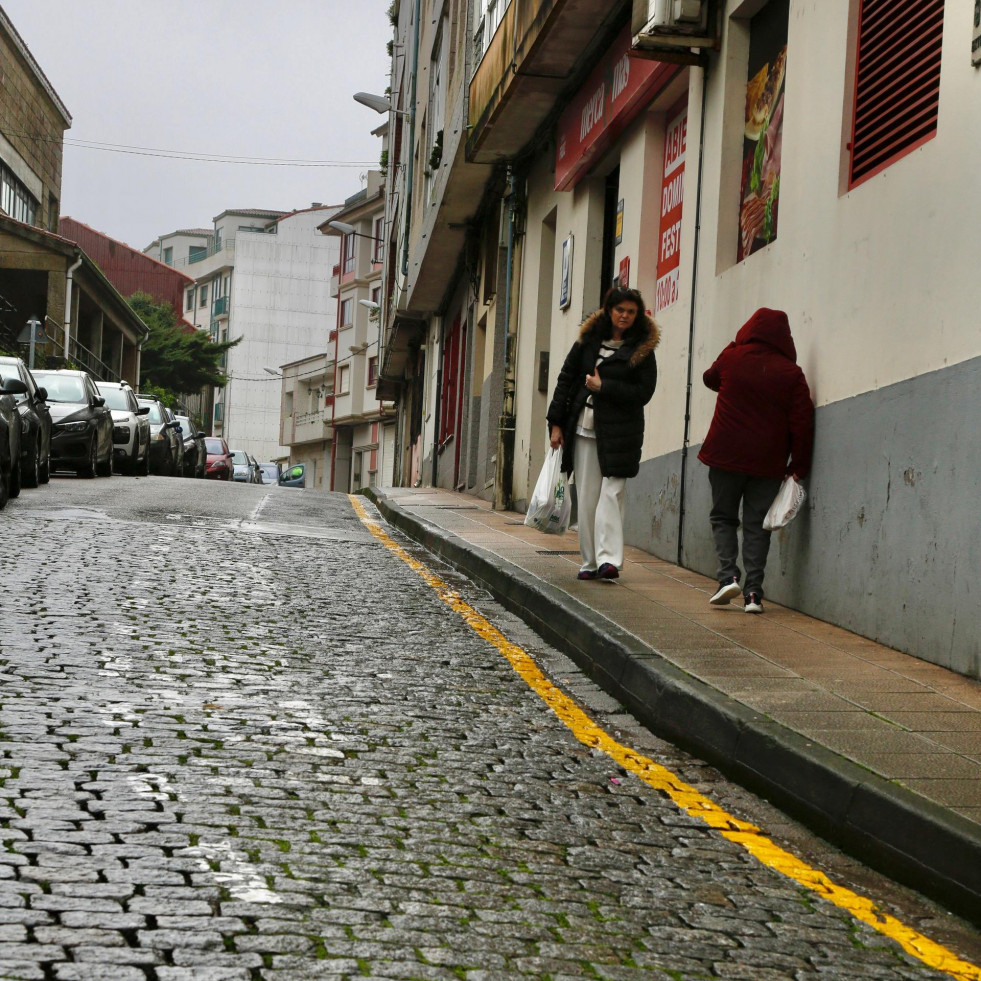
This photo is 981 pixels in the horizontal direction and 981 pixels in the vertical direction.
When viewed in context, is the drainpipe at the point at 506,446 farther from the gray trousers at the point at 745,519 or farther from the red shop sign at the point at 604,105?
the gray trousers at the point at 745,519

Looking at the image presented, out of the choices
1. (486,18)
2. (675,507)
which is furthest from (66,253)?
(675,507)

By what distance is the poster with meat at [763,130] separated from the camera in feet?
31.6

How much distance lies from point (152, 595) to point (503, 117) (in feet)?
30.7

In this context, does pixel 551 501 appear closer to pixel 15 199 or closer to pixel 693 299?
pixel 693 299

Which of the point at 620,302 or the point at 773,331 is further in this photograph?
the point at 620,302

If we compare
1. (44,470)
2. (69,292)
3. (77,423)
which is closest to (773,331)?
(44,470)

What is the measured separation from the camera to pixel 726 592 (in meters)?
8.02

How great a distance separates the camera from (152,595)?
8.34m

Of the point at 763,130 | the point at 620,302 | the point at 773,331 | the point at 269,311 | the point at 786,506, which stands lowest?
the point at 786,506

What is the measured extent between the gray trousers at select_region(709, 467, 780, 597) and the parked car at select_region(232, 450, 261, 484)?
41.2 metres

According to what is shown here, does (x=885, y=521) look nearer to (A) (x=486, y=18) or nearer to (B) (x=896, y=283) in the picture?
(B) (x=896, y=283)

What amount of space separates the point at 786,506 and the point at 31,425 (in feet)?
33.1

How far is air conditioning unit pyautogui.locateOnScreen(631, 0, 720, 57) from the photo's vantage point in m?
10.3

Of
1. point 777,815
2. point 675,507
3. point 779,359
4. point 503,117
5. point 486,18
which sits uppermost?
point 486,18
